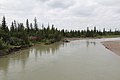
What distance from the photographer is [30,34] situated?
65.9 meters

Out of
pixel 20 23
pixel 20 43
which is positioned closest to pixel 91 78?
pixel 20 43

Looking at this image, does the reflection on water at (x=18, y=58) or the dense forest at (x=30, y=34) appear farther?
the dense forest at (x=30, y=34)

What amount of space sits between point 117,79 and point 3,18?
5047 centimetres

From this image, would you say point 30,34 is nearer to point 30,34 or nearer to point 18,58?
point 30,34

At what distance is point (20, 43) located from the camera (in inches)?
1732

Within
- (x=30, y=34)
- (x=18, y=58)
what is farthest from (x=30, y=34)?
(x=18, y=58)

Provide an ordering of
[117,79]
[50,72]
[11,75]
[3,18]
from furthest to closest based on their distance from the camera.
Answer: [3,18]
[50,72]
[11,75]
[117,79]

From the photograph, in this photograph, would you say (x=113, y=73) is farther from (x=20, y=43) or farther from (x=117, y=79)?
(x=20, y=43)

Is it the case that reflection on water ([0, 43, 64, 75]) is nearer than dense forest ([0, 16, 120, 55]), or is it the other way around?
reflection on water ([0, 43, 64, 75])

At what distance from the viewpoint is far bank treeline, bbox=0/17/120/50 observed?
134ft

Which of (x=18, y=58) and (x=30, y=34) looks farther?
(x=30, y=34)

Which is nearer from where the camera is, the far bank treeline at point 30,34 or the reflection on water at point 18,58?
the reflection on water at point 18,58

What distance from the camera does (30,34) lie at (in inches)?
2594

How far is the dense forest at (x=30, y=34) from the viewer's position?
40.7m
